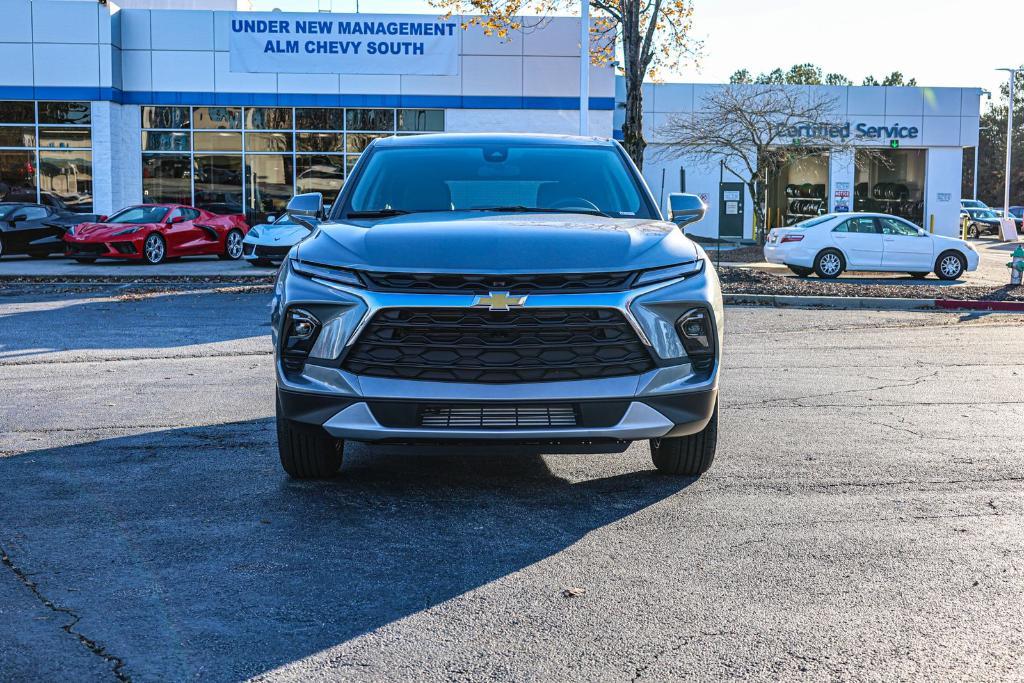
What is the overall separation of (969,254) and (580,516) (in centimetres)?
2074

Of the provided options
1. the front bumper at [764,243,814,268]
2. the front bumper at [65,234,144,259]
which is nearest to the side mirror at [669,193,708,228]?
the front bumper at [764,243,814,268]

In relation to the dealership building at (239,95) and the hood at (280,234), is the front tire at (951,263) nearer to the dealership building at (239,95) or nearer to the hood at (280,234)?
the dealership building at (239,95)

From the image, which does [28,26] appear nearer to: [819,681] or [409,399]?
[409,399]

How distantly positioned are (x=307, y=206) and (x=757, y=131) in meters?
30.0

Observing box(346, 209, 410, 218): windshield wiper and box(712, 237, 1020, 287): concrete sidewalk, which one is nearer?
box(346, 209, 410, 218): windshield wiper

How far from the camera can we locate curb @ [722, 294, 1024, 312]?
57.3 feet

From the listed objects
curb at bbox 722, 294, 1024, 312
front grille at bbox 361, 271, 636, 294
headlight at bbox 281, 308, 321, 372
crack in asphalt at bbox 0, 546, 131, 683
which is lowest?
crack in asphalt at bbox 0, 546, 131, 683

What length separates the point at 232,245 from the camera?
2780 centimetres

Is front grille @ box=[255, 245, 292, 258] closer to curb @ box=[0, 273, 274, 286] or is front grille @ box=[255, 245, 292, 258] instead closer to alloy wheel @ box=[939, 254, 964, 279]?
curb @ box=[0, 273, 274, 286]

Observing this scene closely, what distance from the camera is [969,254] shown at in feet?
77.5

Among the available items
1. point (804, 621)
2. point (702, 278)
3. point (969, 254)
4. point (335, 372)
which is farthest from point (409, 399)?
point (969, 254)

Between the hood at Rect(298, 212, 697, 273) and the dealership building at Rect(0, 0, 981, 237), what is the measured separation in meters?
28.6

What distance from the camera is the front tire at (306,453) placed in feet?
18.1

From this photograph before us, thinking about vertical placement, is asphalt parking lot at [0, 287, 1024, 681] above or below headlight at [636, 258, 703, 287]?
below
